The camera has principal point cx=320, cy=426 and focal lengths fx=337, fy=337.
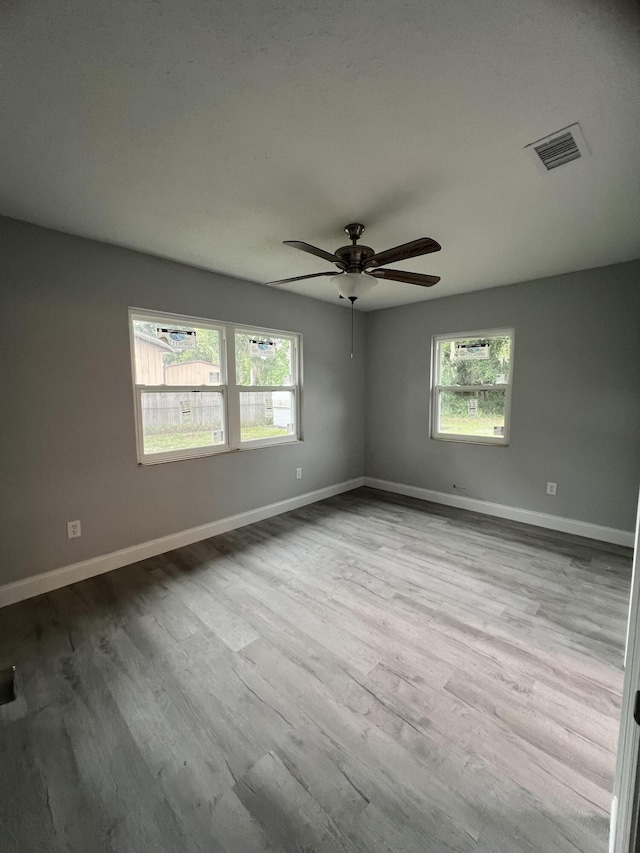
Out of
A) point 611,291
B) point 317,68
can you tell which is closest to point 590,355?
Answer: point 611,291

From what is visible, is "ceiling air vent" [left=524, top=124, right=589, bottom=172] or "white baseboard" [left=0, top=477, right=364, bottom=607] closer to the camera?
"ceiling air vent" [left=524, top=124, right=589, bottom=172]

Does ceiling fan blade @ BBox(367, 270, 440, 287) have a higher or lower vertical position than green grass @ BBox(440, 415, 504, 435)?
higher

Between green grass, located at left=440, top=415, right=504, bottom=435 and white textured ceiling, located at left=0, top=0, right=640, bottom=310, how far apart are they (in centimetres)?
191

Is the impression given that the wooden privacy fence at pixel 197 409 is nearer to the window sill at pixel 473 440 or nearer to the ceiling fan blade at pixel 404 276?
the ceiling fan blade at pixel 404 276

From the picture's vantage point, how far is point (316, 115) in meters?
1.37

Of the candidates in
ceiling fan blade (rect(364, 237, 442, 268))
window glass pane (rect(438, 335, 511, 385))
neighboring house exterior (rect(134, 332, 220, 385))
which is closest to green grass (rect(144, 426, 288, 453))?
neighboring house exterior (rect(134, 332, 220, 385))

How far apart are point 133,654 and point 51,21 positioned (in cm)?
258

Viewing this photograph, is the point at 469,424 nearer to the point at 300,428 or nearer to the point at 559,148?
the point at 300,428

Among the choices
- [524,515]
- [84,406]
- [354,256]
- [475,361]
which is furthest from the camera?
[475,361]

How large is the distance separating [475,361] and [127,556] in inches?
157

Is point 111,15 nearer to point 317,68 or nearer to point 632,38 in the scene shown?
point 317,68

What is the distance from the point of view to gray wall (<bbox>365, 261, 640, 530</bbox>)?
2994 millimetres

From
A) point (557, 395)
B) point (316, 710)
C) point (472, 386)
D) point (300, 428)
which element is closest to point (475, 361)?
point (472, 386)

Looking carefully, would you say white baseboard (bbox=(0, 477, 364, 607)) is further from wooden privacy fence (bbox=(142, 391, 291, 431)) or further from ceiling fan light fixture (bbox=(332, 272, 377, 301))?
ceiling fan light fixture (bbox=(332, 272, 377, 301))
